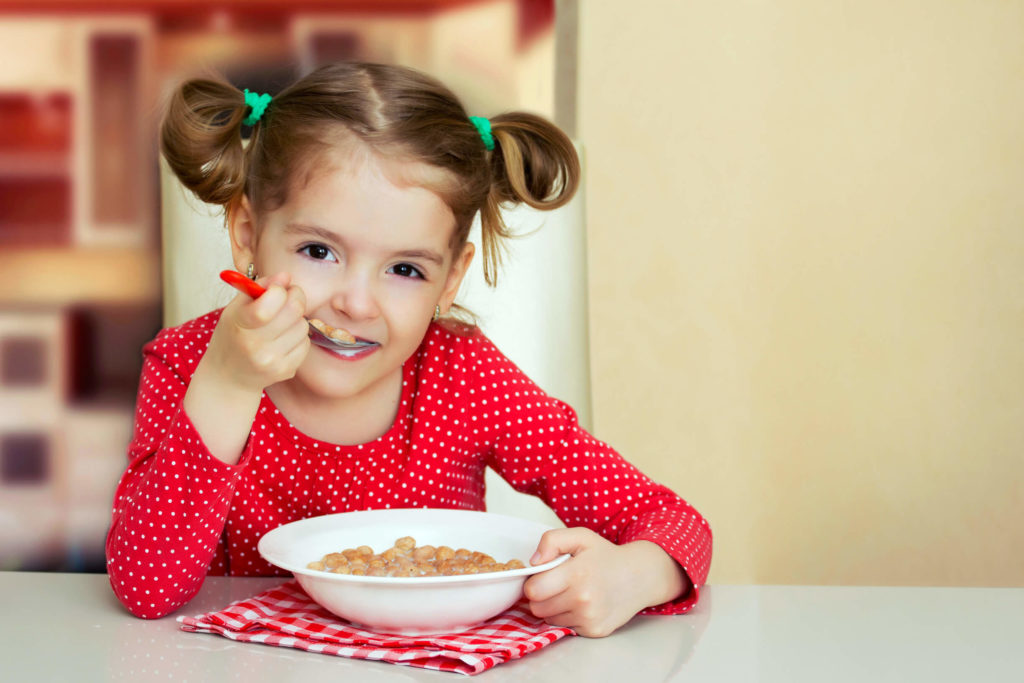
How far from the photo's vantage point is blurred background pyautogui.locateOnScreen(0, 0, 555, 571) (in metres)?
2.84

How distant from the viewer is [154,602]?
712 millimetres

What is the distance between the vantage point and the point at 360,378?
3.04 ft

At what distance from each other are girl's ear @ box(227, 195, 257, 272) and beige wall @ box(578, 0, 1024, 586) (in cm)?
106

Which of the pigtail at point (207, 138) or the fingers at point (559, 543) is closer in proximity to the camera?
the fingers at point (559, 543)

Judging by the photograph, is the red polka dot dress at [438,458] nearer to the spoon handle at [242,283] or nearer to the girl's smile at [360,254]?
the girl's smile at [360,254]

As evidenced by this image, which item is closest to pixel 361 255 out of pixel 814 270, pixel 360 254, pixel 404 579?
→ pixel 360 254

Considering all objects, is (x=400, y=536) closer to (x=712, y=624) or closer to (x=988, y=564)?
(x=712, y=624)

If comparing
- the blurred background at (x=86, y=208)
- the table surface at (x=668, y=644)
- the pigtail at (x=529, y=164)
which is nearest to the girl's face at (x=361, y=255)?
the pigtail at (x=529, y=164)

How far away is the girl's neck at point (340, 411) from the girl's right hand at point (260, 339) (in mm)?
271

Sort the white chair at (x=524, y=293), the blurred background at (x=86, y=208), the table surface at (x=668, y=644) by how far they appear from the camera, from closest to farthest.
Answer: the table surface at (x=668, y=644)
the white chair at (x=524, y=293)
the blurred background at (x=86, y=208)

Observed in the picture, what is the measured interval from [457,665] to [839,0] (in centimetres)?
170

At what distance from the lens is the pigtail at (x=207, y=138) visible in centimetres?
96

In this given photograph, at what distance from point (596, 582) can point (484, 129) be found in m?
0.49

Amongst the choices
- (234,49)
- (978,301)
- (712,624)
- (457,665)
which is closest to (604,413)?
(978,301)
